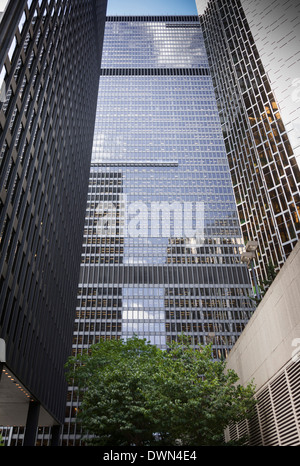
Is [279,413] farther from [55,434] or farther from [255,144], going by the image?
[255,144]

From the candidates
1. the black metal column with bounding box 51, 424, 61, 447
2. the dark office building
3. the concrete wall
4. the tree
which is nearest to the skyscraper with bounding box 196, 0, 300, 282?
the dark office building

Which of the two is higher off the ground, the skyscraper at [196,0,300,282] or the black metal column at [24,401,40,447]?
the skyscraper at [196,0,300,282]

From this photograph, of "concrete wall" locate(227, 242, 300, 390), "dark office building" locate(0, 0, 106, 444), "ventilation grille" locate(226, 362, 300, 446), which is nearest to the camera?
"ventilation grille" locate(226, 362, 300, 446)

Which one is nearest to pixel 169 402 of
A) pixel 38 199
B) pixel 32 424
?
pixel 32 424

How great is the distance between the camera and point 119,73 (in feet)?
538

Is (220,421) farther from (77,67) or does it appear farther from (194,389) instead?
(77,67)

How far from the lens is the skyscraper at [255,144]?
5134 cm

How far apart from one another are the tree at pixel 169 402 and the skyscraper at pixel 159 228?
2531 inches

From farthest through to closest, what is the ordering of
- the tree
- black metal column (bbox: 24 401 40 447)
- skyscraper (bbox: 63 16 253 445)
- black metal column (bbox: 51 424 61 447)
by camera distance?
skyscraper (bbox: 63 16 253 445)
black metal column (bbox: 51 424 61 447)
black metal column (bbox: 24 401 40 447)
the tree

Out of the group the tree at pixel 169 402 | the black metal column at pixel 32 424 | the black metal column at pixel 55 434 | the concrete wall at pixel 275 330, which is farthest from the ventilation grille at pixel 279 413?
the black metal column at pixel 55 434

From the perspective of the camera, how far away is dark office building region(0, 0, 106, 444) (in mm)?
28172

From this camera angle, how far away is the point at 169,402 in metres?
20.7

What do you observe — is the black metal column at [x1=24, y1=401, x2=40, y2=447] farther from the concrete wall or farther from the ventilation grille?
the ventilation grille

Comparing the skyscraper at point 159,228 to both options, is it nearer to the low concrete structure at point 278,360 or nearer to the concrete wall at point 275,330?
the concrete wall at point 275,330
